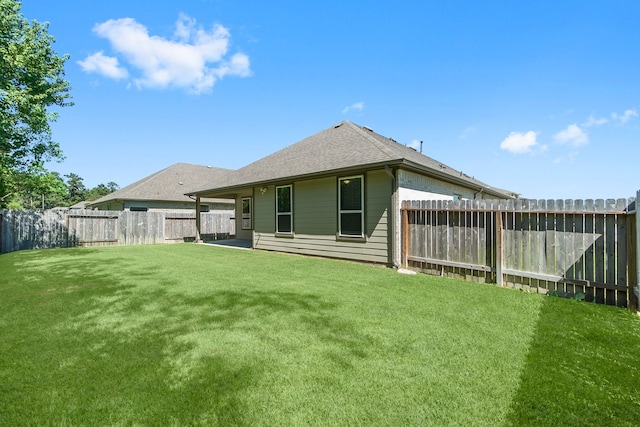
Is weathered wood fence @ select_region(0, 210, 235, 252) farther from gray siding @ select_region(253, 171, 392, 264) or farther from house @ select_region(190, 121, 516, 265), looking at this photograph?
gray siding @ select_region(253, 171, 392, 264)

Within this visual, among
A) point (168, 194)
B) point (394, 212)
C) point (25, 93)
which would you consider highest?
point (25, 93)

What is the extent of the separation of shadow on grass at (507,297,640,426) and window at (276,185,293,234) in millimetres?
7923

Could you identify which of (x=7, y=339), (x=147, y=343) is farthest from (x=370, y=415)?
(x=7, y=339)

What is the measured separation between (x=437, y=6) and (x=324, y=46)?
4680mm

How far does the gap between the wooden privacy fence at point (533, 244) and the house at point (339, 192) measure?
2.56 feet

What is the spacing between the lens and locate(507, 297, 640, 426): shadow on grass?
1955mm

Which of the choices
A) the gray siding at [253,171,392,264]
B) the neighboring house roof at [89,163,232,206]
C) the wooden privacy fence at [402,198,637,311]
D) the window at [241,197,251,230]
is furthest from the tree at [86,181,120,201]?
the wooden privacy fence at [402,198,637,311]

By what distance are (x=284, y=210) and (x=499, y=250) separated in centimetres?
710


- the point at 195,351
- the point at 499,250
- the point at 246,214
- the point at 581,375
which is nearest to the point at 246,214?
the point at 246,214

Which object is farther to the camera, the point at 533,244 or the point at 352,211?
the point at 352,211

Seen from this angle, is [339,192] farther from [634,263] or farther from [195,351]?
[195,351]

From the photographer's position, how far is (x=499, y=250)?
19.1 feet

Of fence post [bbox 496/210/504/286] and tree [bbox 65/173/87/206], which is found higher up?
tree [bbox 65/173/87/206]

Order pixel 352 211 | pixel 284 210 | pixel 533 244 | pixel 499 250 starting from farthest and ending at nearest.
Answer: pixel 284 210 < pixel 352 211 < pixel 499 250 < pixel 533 244
